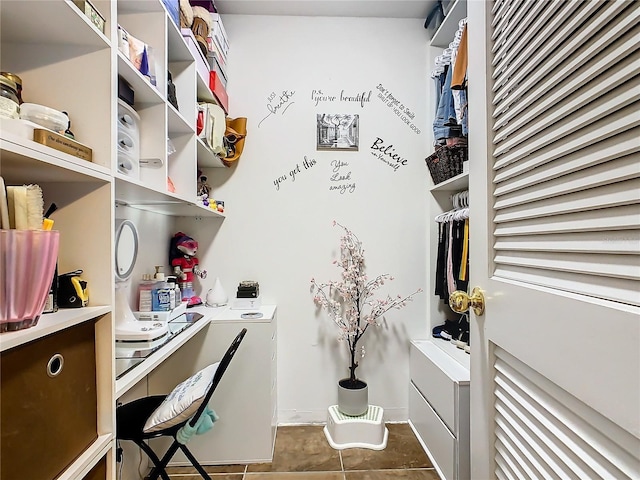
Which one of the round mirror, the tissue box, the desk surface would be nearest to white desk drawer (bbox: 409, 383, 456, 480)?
the desk surface

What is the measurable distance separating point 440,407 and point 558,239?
1.55 metres

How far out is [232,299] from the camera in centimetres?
243

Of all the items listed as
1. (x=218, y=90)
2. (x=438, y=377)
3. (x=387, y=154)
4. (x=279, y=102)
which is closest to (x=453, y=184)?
(x=387, y=154)

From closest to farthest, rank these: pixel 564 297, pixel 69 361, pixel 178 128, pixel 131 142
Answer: pixel 564 297
pixel 69 361
pixel 131 142
pixel 178 128

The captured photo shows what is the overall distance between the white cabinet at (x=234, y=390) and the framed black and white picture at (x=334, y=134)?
1.24 m

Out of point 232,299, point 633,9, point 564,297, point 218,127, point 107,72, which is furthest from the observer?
point 232,299

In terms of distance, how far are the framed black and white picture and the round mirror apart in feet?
4.21

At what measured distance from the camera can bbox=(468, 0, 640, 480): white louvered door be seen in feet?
1.65

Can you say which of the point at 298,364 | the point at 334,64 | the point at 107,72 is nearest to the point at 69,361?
the point at 107,72

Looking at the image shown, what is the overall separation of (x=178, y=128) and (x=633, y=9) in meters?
1.64

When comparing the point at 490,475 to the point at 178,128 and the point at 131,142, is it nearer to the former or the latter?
the point at 131,142

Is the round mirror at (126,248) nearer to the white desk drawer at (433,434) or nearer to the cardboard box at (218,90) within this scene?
the cardboard box at (218,90)

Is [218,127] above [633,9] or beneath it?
above

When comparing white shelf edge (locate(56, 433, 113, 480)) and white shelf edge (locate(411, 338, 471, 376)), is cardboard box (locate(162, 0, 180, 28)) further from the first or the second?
white shelf edge (locate(411, 338, 471, 376))
